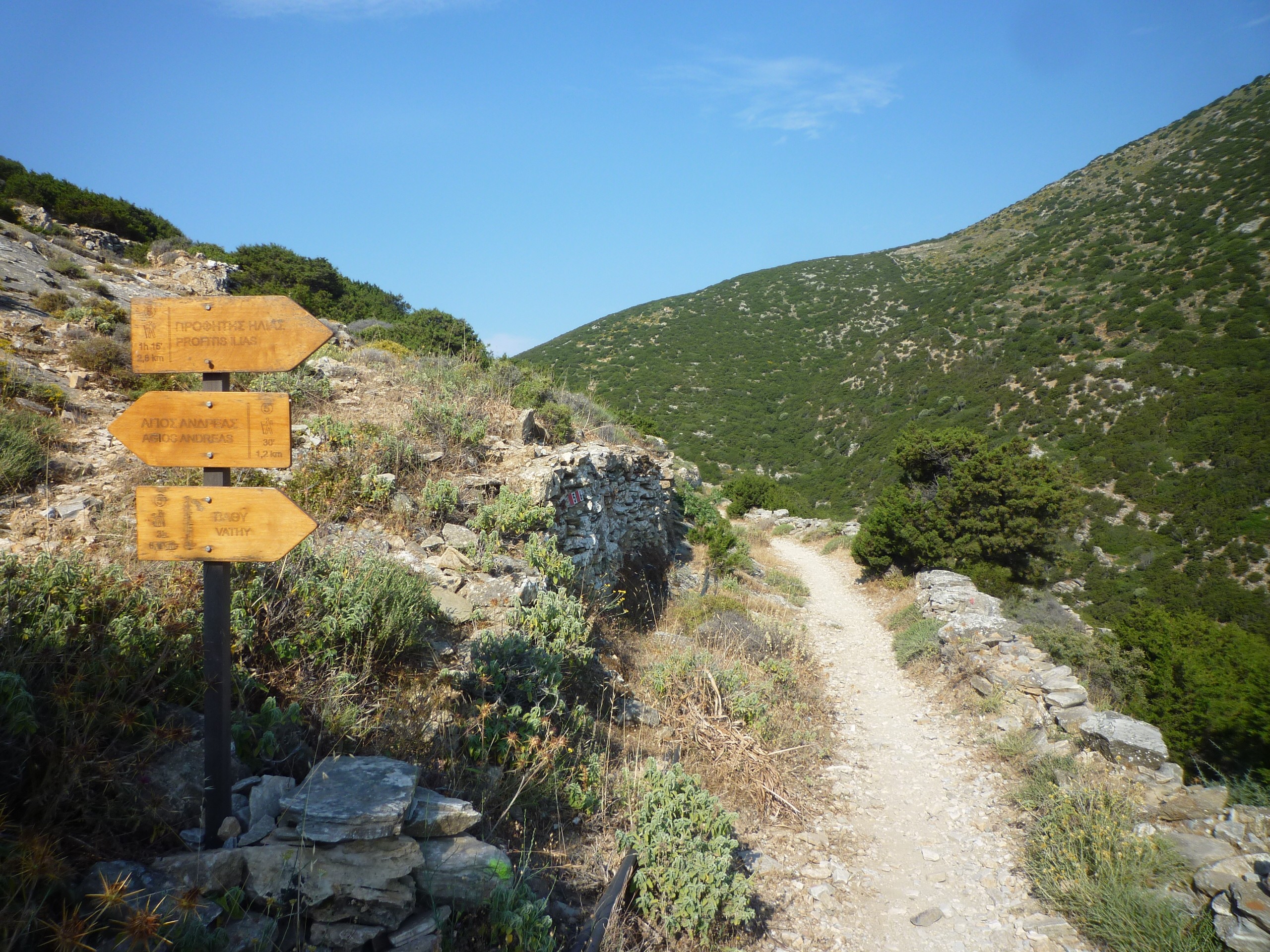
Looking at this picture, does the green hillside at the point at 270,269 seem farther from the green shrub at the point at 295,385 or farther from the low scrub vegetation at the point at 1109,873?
the low scrub vegetation at the point at 1109,873

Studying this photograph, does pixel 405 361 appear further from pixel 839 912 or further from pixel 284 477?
pixel 839 912

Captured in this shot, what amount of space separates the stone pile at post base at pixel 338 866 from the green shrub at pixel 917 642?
873 centimetres

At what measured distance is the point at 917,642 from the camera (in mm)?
10117

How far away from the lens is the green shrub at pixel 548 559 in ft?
22.2

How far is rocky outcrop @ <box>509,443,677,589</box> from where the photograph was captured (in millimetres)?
8047

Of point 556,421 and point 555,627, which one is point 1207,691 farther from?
point 556,421

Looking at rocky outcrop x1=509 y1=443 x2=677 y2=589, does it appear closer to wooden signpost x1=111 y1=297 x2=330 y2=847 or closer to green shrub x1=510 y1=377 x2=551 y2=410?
green shrub x1=510 y1=377 x2=551 y2=410

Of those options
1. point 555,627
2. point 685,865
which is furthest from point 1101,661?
point 555,627

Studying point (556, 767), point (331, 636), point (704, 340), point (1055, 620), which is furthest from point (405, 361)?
point (704, 340)

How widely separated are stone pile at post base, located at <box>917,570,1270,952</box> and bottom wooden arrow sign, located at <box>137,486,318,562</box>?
19.3 feet

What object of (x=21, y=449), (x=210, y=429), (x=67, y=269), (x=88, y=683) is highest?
(x=67, y=269)

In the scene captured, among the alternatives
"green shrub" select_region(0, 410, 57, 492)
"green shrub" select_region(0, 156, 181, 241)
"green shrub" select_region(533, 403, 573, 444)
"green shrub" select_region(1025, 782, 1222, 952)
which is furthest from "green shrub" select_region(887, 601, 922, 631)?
"green shrub" select_region(0, 156, 181, 241)

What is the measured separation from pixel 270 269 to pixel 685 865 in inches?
812

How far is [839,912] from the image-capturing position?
4.50m
